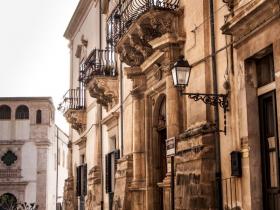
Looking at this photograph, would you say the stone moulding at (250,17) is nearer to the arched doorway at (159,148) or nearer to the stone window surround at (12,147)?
the arched doorway at (159,148)

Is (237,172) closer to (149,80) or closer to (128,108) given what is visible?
(149,80)

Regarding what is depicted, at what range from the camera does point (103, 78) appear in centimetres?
1639

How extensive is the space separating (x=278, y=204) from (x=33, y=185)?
118 ft

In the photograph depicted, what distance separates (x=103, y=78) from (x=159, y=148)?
3.94 meters

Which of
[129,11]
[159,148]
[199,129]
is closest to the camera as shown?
[199,129]

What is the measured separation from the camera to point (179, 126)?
1098cm

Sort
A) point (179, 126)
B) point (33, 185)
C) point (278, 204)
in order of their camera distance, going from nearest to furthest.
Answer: point (278, 204) → point (179, 126) → point (33, 185)

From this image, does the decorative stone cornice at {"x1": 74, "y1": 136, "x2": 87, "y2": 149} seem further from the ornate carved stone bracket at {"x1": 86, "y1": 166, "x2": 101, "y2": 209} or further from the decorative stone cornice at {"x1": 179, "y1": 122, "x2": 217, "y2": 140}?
the decorative stone cornice at {"x1": 179, "y1": 122, "x2": 217, "y2": 140}

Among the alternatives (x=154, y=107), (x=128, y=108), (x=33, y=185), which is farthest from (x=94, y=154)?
(x=33, y=185)

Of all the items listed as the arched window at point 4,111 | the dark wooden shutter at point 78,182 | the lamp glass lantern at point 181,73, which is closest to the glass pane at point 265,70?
the lamp glass lantern at point 181,73

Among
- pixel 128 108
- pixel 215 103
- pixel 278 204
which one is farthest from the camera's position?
pixel 128 108

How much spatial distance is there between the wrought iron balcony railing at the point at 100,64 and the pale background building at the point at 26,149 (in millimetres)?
25139

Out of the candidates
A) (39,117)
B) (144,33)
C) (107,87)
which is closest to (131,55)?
(144,33)

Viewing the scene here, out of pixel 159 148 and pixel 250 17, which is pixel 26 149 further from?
pixel 250 17
